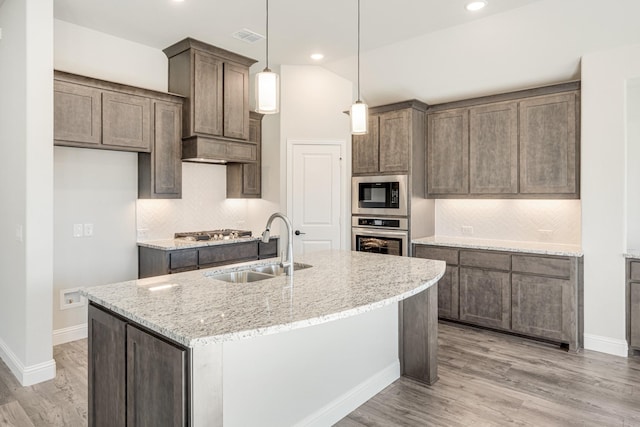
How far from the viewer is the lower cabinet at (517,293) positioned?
363 centimetres

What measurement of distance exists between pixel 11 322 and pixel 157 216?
1640mm

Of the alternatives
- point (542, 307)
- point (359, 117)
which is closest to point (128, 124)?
point (359, 117)

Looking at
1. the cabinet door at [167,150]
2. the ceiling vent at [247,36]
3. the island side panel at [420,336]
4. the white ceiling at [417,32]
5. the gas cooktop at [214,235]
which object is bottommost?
the island side panel at [420,336]

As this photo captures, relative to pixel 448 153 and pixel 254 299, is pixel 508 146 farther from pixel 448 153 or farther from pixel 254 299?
pixel 254 299

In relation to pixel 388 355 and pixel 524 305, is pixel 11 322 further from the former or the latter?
pixel 524 305

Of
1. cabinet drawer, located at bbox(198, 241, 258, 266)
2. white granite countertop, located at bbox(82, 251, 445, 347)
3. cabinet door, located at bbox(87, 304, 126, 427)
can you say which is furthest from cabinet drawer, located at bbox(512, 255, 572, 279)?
cabinet door, located at bbox(87, 304, 126, 427)

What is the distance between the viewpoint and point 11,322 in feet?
10.6

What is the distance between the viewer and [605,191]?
355cm

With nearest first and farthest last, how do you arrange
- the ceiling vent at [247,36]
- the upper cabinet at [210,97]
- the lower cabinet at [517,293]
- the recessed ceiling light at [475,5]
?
1. the recessed ceiling light at [475,5]
2. the lower cabinet at [517,293]
3. the ceiling vent at [247,36]
4. the upper cabinet at [210,97]

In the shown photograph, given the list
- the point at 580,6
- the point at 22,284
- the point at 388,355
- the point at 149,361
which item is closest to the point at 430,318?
the point at 388,355

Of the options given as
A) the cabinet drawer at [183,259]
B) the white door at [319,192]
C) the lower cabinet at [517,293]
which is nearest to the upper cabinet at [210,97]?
the white door at [319,192]

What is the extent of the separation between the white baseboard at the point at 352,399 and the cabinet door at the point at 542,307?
5.23 ft

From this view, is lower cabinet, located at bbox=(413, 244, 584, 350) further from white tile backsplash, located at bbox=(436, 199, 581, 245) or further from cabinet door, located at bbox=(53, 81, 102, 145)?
cabinet door, located at bbox=(53, 81, 102, 145)

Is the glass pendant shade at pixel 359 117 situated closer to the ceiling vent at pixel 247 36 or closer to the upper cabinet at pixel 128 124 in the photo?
the ceiling vent at pixel 247 36
